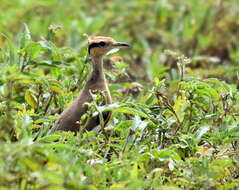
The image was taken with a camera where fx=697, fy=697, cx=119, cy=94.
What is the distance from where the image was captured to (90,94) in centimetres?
580

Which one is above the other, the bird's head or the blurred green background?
the bird's head

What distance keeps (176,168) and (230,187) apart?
0.45 metres

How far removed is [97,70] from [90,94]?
1016 mm

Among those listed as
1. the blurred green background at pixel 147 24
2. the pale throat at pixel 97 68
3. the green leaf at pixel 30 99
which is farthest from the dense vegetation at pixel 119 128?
the blurred green background at pixel 147 24

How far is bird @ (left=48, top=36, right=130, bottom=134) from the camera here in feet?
20.3

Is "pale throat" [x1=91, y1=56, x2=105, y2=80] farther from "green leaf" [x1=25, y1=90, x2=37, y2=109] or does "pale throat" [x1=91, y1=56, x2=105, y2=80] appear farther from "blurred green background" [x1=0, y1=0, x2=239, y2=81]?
"blurred green background" [x1=0, y1=0, x2=239, y2=81]

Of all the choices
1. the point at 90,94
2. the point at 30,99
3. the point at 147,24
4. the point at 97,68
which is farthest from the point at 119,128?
the point at 147,24

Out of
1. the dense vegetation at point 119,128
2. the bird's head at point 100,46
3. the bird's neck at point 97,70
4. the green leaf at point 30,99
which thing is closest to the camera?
the dense vegetation at point 119,128

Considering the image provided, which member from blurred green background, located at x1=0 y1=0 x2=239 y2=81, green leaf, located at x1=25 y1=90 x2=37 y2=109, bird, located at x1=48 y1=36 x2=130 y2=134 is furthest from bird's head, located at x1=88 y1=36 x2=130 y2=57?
blurred green background, located at x1=0 y1=0 x2=239 y2=81

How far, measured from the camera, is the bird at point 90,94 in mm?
6199

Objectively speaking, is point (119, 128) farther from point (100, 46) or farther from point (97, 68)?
point (100, 46)

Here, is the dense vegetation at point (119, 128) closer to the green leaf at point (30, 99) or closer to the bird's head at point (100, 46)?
the green leaf at point (30, 99)

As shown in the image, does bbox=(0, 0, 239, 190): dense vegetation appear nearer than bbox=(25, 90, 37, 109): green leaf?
Yes

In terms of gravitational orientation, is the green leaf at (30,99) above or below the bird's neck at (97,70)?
below
